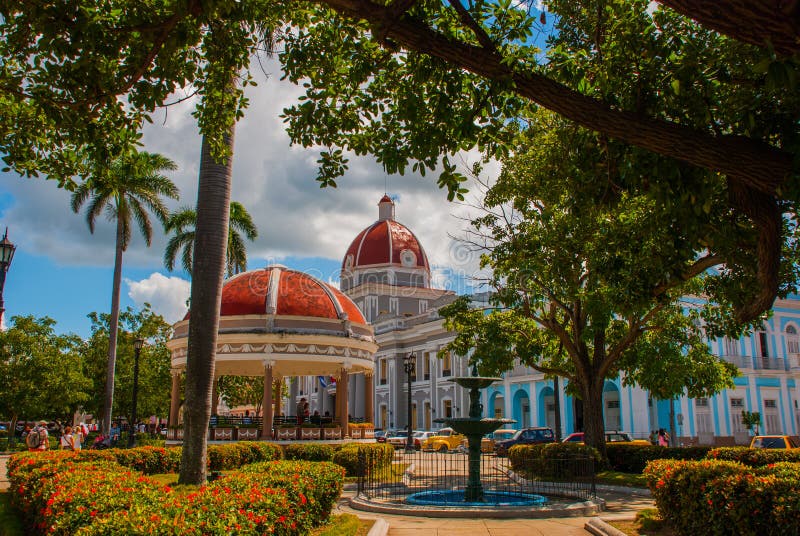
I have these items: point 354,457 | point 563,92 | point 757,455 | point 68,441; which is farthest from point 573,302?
point 68,441

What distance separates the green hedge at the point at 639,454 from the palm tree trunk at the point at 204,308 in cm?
1313

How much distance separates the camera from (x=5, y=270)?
14.4 meters

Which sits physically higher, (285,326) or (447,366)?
(447,366)

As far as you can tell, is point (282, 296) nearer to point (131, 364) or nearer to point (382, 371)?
point (131, 364)

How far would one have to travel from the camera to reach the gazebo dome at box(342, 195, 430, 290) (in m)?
63.1

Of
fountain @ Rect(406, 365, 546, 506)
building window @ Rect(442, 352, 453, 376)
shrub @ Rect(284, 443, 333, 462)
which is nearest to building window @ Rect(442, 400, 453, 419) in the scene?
building window @ Rect(442, 352, 453, 376)

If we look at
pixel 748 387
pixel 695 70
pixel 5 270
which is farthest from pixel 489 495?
pixel 748 387

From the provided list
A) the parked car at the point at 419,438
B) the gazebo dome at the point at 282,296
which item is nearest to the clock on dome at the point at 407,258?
the parked car at the point at 419,438

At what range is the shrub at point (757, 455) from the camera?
52.7 ft

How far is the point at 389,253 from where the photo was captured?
207 feet

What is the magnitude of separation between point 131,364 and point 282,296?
19.4 meters

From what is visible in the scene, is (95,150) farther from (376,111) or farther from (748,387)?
(748,387)

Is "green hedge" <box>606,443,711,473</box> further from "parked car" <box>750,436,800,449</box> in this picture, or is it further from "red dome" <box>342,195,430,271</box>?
"red dome" <box>342,195,430,271</box>

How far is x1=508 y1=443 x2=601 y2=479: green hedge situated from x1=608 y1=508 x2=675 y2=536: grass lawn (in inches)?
239
